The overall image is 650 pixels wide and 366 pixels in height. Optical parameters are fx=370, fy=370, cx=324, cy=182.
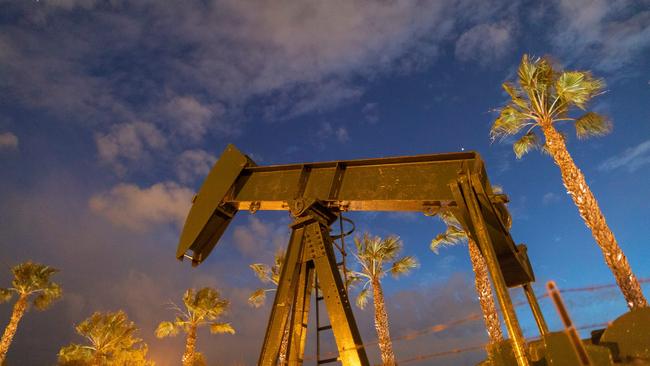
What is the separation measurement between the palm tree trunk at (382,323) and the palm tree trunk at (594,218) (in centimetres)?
918

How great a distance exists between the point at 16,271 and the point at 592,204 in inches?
1337

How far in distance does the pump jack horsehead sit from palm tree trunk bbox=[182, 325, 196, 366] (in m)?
17.3

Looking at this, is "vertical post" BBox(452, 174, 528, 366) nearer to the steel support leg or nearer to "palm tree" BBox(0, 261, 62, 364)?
the steel support leg

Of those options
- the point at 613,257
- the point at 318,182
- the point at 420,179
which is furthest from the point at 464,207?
the point at 613,257

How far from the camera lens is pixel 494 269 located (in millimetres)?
3391

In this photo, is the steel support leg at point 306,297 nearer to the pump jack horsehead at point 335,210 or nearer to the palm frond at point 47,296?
the pump jack horsehead at point 335,210

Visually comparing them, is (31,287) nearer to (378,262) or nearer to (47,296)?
(47,296)

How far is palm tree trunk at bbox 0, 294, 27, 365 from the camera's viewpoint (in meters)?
21.8

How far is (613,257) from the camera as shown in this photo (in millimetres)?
10055

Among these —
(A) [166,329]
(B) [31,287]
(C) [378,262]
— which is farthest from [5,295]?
(C) [378,262]

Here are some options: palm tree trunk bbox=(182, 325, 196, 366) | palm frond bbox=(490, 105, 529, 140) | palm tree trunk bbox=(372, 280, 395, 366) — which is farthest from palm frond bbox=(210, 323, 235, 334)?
palm frond bbox=(490, 105, 529, 140)

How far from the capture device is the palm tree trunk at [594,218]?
9609 millimetres

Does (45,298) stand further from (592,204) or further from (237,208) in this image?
(592,204)

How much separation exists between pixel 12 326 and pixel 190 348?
12.1 metres
